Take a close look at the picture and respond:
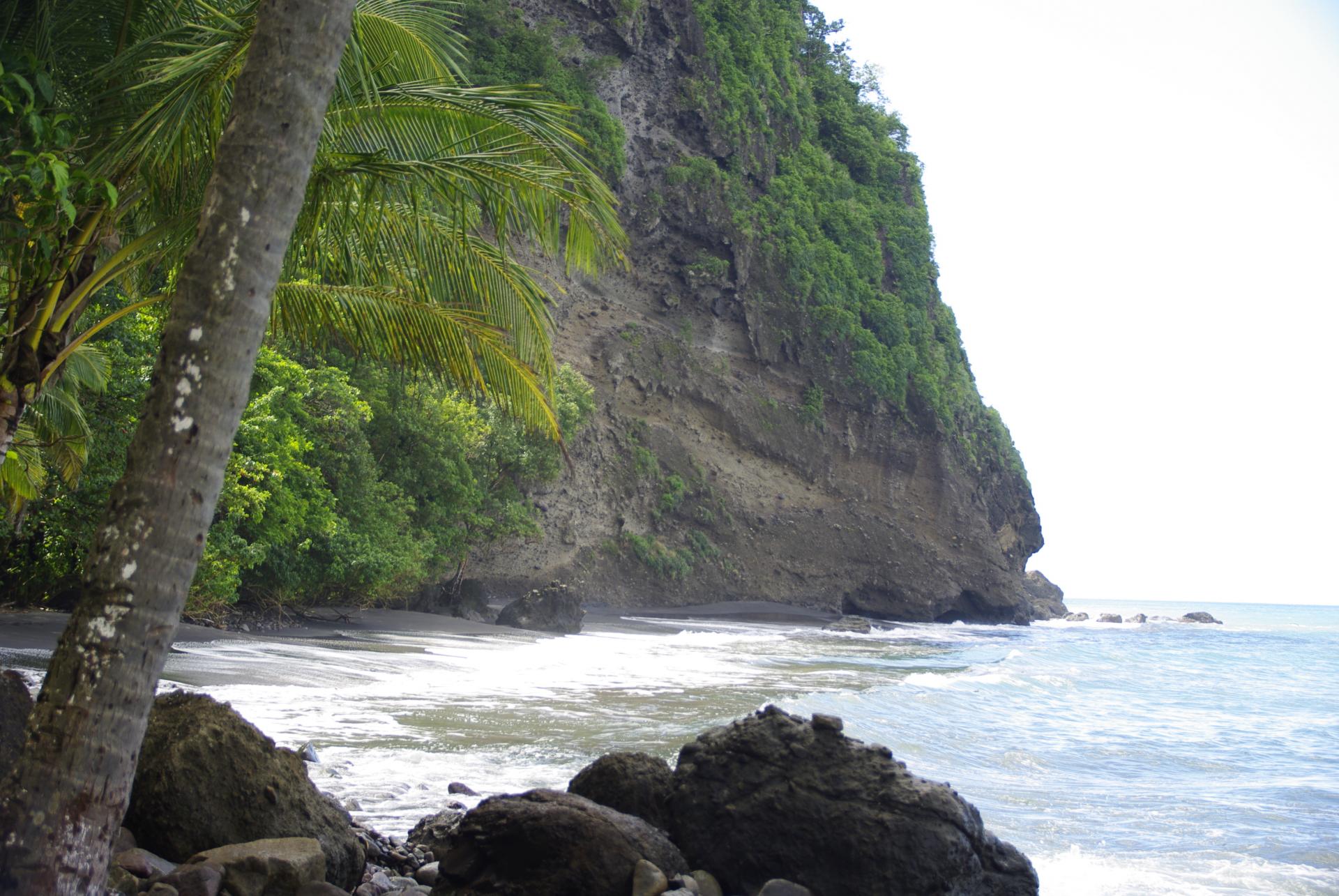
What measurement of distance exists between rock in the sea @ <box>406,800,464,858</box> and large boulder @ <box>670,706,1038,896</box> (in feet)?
4.26

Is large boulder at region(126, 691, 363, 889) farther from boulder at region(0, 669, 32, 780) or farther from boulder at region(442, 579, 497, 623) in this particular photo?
boulder at region(442, 579, 497, 623)

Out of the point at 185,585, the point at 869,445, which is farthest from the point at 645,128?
the point at 185,585

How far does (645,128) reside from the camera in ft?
143

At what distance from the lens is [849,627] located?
125 ft

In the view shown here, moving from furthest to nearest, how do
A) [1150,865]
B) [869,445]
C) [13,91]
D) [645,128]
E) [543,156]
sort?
[869,445] → [645,128] → [1150,865] → [543,156] → [13,91]

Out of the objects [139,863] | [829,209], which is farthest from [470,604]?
[829,209]

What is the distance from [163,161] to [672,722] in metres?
8.11

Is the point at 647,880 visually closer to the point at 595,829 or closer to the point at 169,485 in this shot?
the point at 595,829

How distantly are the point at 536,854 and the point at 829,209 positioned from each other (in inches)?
1902

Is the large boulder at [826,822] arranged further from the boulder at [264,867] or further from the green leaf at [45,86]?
the green leaf at [45,86]

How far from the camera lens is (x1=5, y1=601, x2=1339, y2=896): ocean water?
7.77 metres

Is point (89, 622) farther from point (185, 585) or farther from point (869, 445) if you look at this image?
point (869, 445)

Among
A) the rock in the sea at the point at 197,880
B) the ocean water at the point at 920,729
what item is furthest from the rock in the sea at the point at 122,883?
the ocean water at the point at 920,729

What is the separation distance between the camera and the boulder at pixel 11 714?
4.49m
